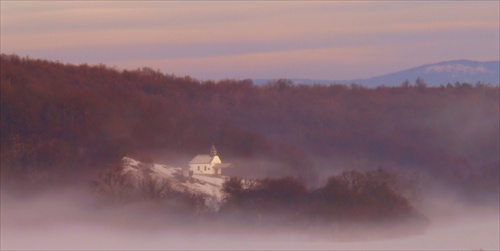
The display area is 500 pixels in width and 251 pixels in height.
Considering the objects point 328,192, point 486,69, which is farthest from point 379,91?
point 328,192

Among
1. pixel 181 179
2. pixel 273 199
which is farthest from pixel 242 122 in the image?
pixel 273 199

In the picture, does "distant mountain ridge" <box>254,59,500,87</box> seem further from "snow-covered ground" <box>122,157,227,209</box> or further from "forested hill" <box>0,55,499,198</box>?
"snow-covered ground" <box>122,157,227,209</box>

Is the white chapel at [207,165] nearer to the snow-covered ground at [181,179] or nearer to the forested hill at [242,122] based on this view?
the forested hill at [242,122]

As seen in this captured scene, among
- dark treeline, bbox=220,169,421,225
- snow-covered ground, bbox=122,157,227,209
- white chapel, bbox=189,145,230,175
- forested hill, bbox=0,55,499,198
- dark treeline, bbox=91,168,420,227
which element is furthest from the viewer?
white chapel, bbox=189,145,230,175

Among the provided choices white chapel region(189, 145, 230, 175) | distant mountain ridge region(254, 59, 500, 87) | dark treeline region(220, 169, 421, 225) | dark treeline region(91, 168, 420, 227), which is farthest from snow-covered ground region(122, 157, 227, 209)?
distant mountain ridge region(254, 59, 500, 87)

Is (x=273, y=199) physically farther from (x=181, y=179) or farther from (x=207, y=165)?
(x=207, y=165)

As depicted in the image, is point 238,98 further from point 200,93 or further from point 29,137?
point 29,137

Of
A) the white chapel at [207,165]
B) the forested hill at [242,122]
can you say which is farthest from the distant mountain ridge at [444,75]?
the white chapel at [207,165]
